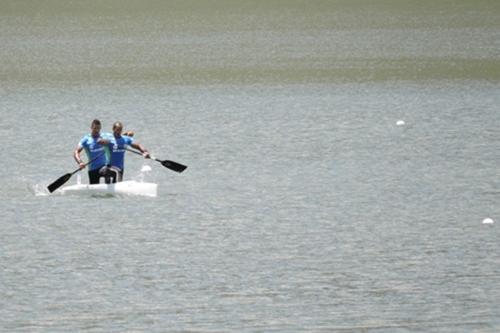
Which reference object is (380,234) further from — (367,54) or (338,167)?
(367,54)

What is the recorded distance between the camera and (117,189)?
35562 mm

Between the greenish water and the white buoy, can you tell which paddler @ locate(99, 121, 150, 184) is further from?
the greenish water

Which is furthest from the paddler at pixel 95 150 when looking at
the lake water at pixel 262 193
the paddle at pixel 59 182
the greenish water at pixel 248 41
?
the greenish water at pixel 248 41

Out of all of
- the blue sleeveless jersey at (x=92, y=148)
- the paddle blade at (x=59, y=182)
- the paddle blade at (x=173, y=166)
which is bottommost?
the paddle blade at (x=59, y=182)

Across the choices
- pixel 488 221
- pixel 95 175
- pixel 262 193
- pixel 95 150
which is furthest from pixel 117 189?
pixel 488 221

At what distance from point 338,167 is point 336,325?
16.6m

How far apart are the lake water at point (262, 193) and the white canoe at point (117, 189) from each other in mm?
204

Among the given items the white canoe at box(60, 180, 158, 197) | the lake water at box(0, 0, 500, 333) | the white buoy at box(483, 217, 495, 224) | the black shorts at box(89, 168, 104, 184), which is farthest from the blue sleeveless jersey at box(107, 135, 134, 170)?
the white buoy at box(483, 217, 495, 224)

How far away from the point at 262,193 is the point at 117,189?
11.1ft

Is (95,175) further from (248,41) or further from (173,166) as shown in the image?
(248,41)

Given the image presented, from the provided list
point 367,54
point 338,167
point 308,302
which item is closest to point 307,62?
point 367,54

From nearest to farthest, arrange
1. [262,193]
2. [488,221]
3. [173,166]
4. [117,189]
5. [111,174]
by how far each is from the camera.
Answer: [488,221]
[117,189]
[111,174]
[262,193]
[173,166]

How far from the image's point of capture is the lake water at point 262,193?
1011 inches

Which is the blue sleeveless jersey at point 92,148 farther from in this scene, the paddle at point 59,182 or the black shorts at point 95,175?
the paddle at point 59,182
